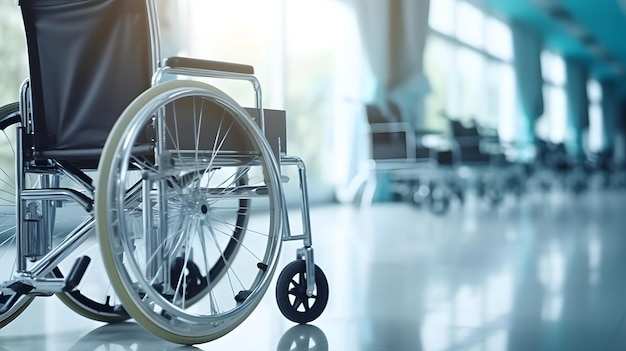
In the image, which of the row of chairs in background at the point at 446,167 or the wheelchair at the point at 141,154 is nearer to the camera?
the wheelchair at the point at 141,154

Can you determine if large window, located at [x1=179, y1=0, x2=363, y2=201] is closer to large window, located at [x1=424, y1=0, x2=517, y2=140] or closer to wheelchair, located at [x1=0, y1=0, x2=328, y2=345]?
large window, located at [x1=424, y1=0, x2=517, y2=140]

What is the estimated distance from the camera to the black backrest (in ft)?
4.75

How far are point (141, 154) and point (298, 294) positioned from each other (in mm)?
473

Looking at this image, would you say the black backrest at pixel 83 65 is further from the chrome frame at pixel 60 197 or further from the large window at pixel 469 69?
the large window at pixel 469 69

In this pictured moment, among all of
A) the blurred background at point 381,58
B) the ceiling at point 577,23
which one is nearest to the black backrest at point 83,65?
the blurred background at point 381,58

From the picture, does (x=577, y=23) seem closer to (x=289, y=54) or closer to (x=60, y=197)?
(x=289, y=54)

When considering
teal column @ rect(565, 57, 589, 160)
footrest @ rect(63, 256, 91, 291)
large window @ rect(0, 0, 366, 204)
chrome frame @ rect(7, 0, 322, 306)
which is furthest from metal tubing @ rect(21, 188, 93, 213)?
teal column @ rect(565, 57, 589, 160)

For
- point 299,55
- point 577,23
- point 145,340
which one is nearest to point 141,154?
point 145,340

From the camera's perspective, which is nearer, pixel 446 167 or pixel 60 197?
pixel 60 197

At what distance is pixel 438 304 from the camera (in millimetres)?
1924

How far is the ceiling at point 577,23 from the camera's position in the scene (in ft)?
32.7

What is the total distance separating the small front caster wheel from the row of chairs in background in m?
3.83

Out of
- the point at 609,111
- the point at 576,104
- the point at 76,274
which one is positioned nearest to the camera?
the point at 76,274

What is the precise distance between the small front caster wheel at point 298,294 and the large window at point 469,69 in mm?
5783
